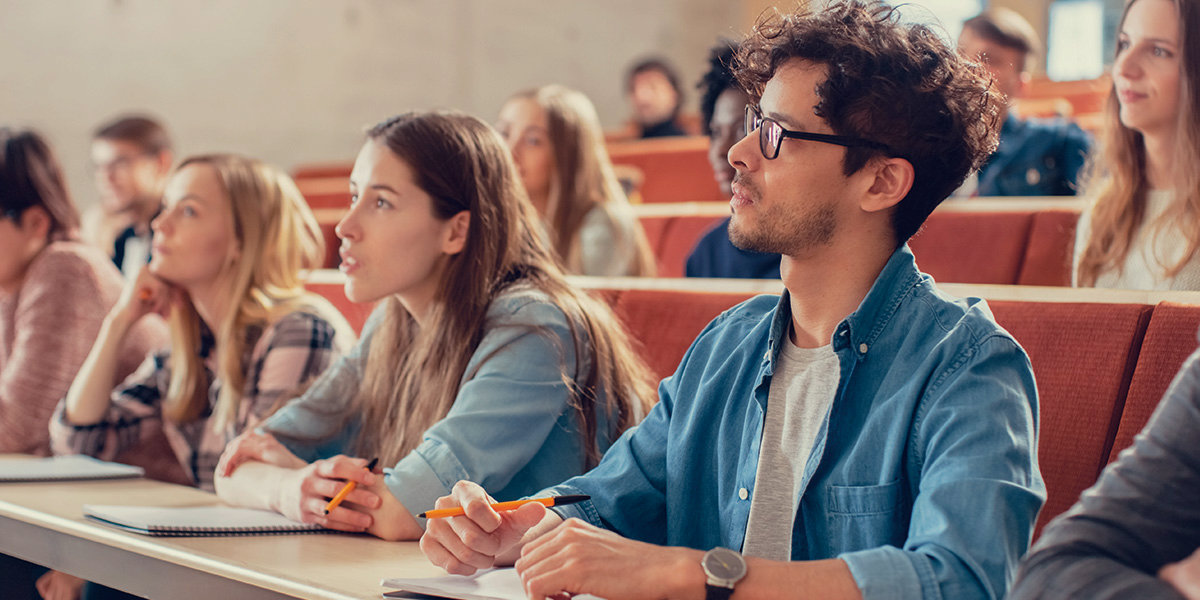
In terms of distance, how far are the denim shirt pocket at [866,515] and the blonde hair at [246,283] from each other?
124 centimetres

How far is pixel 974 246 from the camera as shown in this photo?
253 cm

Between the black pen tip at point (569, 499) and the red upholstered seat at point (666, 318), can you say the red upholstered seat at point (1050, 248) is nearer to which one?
the red upholstered seat at point (666, 318)

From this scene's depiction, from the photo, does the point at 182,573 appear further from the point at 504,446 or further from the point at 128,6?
the point at 128,6

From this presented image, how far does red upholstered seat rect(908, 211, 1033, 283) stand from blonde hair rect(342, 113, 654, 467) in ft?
3.42

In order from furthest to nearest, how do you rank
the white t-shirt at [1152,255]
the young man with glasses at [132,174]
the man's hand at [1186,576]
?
the young man with glasses at [132,174], the white t-shirt at [1152,255], the man's hand at [1186,576]

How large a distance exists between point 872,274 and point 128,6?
514 centimetres

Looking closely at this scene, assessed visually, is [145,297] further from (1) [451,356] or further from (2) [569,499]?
(2) [569,499]

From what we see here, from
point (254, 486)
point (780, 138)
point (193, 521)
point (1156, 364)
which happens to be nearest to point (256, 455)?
point (254, 486)

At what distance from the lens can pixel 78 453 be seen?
2270 mm

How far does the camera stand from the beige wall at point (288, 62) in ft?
17.7

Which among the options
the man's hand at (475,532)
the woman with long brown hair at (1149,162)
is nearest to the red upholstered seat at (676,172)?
the woman with long brown hair at (1149,162)

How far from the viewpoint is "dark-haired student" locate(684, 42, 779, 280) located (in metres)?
2.59

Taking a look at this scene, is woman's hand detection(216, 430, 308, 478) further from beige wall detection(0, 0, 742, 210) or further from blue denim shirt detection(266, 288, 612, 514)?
beige wall detection(0, 0, 742, 210)

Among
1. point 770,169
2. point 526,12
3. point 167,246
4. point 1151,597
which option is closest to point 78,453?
point 167,246
